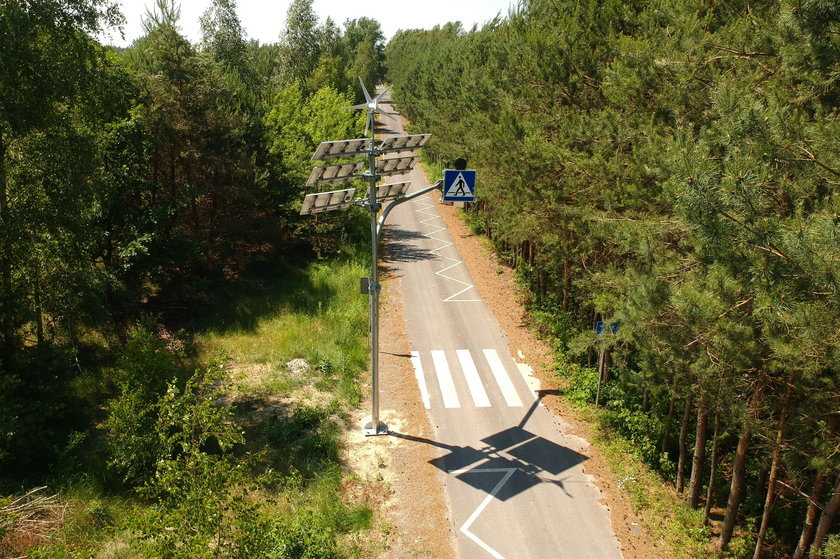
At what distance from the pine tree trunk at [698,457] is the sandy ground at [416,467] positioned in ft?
4.88

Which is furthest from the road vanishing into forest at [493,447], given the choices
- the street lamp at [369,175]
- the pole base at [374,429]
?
the street lamp at [369,175]

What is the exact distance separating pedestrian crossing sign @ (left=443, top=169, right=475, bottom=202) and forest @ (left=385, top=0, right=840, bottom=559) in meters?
3.17

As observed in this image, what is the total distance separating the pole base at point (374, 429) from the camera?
1605 cm

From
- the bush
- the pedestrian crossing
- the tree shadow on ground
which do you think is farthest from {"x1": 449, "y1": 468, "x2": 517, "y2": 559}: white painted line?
the tree shadow on ground

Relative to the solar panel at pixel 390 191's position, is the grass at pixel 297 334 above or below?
below

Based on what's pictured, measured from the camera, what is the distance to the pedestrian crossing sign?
44.7ft

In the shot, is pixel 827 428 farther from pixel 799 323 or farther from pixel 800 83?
pixel 800 83

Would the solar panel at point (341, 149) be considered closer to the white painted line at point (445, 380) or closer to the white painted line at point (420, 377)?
the white painted line at point (420, 377)

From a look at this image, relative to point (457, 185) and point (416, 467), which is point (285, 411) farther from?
point (457, 185)

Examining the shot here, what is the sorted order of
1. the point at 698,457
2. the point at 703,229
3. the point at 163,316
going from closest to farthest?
1. the point at 703,229
2. the point at 698,457
3. the point at 163,316

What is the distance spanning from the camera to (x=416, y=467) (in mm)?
14719

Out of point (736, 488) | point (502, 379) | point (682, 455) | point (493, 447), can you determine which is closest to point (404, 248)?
point (502, 379)

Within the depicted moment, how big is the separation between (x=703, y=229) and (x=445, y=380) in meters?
12.9

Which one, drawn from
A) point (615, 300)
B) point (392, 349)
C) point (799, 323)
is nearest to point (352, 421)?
point (392, 349)
